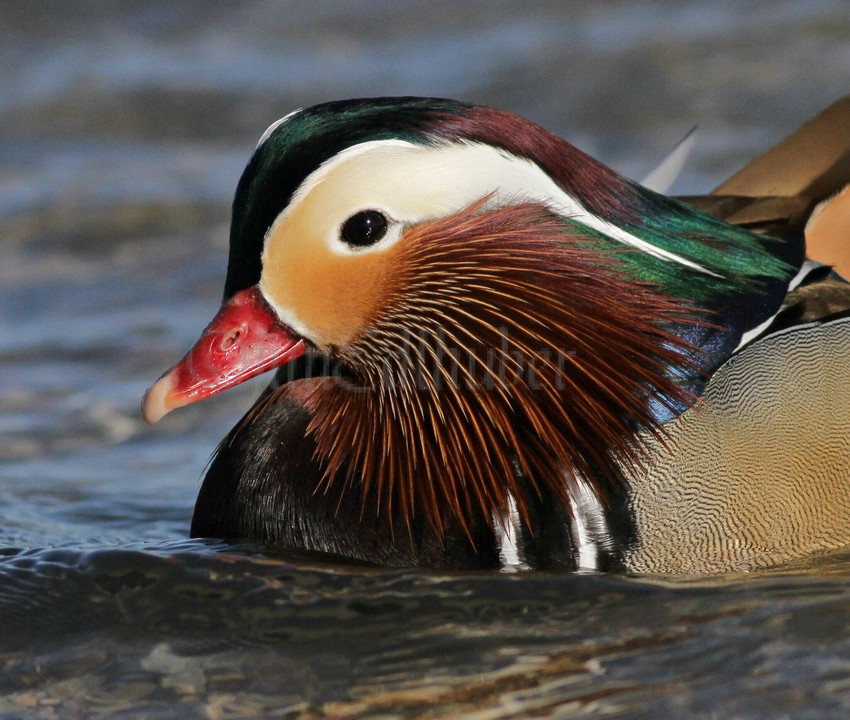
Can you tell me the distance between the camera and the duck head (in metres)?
3.48

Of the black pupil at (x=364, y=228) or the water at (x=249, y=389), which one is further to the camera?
the black pupil at (x=364, y=228)

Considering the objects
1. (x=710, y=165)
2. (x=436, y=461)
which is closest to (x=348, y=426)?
(x=436, y=461)

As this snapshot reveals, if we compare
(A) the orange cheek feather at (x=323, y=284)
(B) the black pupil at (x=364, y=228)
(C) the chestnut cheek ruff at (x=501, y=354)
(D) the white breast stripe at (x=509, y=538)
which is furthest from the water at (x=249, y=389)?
(B) the black pupil at (x=364, y=228)

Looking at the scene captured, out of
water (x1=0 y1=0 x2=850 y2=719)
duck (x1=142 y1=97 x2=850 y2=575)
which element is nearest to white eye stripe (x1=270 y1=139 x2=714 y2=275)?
duck (x1=142 y1=97 x2=850 y2=575)

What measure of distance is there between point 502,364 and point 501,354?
26mm

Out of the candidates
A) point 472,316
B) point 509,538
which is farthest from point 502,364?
point 509,538

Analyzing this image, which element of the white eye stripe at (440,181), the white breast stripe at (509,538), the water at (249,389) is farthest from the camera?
the white breast stripe at (509,538)

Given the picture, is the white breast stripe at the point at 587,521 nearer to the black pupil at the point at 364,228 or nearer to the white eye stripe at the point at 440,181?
the white eye stripe at the point at 440,181

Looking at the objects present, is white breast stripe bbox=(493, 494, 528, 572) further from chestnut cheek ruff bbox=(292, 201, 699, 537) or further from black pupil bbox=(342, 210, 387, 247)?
black pupil bbox=(342, 210, 387, 247)

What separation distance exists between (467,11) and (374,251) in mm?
6230

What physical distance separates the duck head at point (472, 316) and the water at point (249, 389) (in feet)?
1.03

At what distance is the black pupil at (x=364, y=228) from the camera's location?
342 cm

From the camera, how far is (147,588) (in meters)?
3.57

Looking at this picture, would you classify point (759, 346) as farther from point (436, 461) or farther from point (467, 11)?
point (467, 11)
